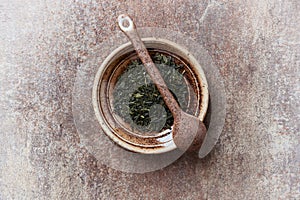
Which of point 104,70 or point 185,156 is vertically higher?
point 104,70

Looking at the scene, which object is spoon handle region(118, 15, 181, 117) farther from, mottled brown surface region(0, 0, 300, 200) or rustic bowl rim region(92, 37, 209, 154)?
mottled brown surface region(0, 0, 300, 200)

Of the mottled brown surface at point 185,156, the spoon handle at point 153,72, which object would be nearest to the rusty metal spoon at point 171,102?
the spoon handle at point 153,72

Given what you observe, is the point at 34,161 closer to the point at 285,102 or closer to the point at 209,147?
the point at 209,147

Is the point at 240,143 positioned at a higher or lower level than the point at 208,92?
lower

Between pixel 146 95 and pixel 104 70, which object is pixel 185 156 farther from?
pixel 104 70

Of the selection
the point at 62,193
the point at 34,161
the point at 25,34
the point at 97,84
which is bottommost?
the point at 62,193

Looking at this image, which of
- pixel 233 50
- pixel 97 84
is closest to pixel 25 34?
pixel 97 84

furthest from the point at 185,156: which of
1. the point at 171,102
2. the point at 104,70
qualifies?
the point at 104,70
